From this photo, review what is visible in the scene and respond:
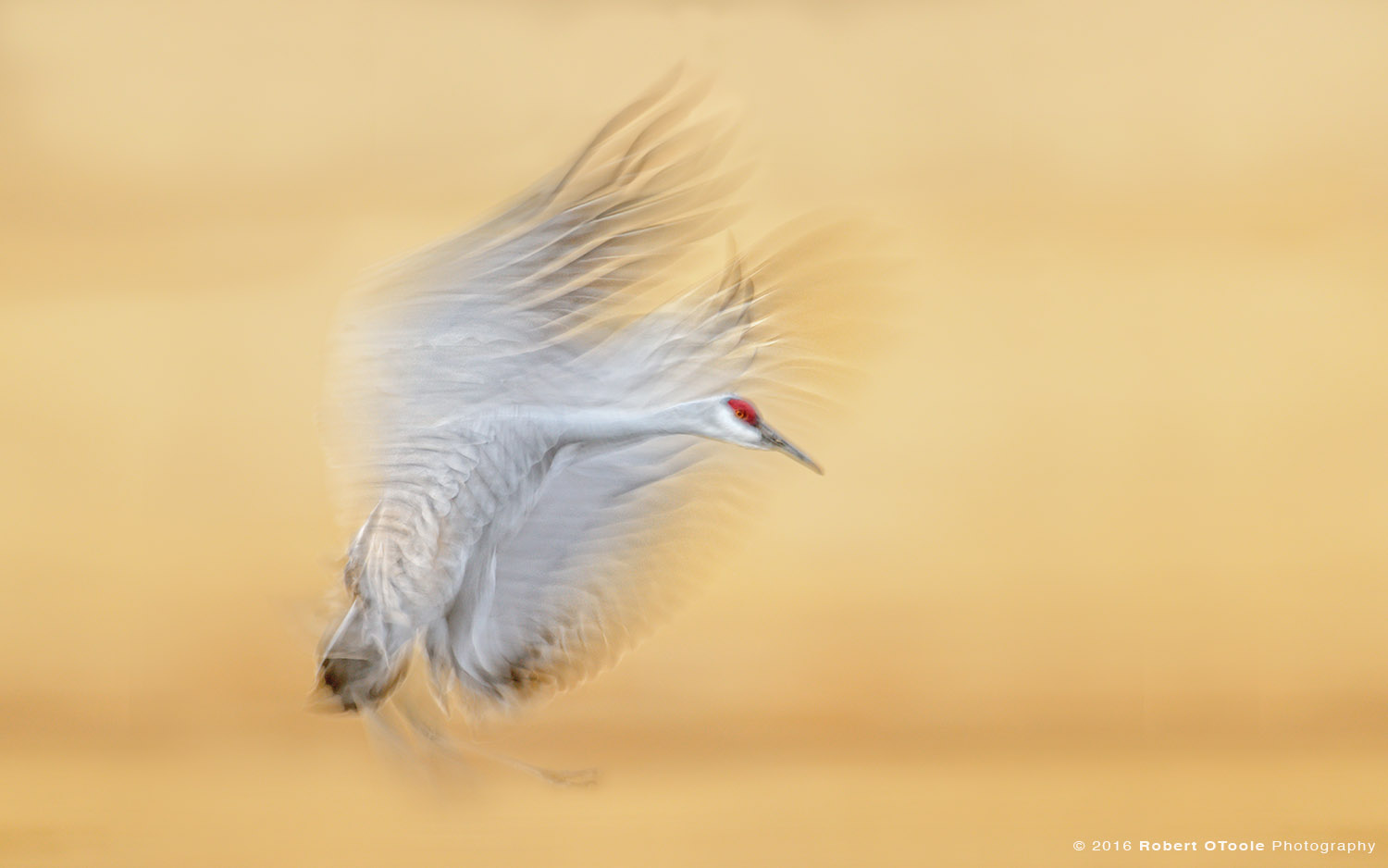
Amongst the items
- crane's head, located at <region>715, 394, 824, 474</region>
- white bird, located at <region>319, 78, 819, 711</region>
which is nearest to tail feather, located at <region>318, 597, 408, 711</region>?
white bird, located at <region>319, 78, 819, 711</region>

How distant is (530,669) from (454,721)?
73mm

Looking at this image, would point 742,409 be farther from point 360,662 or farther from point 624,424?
point 360,662

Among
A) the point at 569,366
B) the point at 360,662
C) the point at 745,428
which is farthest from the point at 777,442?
the point at 360,662

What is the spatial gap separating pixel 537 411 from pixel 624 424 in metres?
0.06

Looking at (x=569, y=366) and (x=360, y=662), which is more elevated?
(x=569, y=366)

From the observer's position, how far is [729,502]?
876 mm

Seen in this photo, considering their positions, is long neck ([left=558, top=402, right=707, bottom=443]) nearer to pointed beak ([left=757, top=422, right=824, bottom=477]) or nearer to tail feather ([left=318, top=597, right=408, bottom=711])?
pointed beak ([left=757, top=422, right=824, bottom=477])

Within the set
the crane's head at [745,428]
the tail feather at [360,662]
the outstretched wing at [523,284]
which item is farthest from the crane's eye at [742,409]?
the tail feather at [360,662]

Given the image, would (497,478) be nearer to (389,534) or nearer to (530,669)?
(389,534)

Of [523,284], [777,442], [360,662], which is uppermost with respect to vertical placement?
[523,284]

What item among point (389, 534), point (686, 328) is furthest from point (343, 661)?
point (686, 328)

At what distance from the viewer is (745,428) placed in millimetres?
777

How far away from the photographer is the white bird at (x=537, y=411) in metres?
0.71

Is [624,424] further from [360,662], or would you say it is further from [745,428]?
[360,662]
